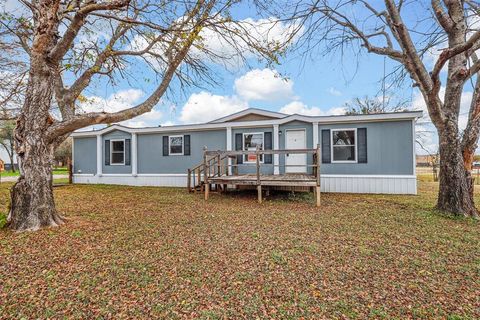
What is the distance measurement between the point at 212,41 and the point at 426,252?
627 centimetres

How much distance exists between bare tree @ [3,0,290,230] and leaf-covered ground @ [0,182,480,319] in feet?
3.58

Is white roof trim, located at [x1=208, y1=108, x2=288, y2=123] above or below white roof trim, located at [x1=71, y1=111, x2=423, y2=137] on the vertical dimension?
above

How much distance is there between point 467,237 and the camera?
14.0ft

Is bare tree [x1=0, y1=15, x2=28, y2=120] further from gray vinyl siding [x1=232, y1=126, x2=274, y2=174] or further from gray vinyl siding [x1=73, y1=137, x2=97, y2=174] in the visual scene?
gray vinyl siding [x1=232, y1=126, x2=274, y2=174]

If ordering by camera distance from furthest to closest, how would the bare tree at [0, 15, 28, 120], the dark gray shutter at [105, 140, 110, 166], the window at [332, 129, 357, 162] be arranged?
the dark gray shutter at [105, 140, 110, 166]
the window at [332, 129, 357, 162]
the bare tree at [0, 15, 28, 120]

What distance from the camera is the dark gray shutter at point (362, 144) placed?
942 centimetres

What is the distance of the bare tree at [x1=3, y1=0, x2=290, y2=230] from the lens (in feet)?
15.2

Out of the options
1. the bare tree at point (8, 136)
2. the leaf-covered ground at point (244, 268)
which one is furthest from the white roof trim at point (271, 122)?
the bare tree at point (8, 136)

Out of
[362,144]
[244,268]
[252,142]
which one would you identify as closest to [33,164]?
[244,268]

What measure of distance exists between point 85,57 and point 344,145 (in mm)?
8828

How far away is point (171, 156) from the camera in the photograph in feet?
38.8

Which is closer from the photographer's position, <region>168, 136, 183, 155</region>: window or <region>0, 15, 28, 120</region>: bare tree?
<region>0, 15, 28, 120</region>: bare tree

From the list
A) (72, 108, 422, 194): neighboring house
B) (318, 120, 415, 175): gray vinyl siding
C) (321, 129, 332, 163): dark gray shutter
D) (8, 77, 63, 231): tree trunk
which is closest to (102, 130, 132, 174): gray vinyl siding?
(72, 108, 422, 194): neighboring house

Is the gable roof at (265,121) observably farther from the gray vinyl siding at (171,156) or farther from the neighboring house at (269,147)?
the gray vinyl siding at (171,156)
